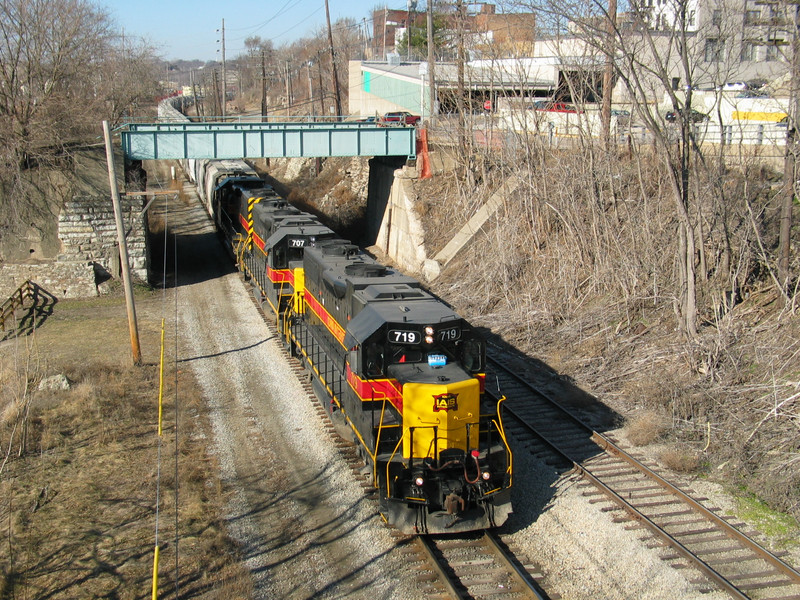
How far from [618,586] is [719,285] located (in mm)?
10933

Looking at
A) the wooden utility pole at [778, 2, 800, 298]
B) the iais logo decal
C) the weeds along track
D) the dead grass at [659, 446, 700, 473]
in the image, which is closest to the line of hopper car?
the iais logo decal

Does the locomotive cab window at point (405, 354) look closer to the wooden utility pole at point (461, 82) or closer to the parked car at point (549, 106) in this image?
the parked car at point (549, 106)

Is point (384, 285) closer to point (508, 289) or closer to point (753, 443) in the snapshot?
point (753, 443)

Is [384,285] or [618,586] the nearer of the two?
[618,586]

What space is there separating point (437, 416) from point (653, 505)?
4.12 metres

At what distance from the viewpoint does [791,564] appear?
959 centimetres

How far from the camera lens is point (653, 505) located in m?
11.1

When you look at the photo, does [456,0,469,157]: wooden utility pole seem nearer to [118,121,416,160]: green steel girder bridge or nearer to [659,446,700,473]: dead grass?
[118,121,416,160]: green steel girder bridge

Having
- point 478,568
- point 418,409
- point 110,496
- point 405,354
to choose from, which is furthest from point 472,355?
point 110,496

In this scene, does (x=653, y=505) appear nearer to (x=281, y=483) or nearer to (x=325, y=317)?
(x=281, y=483)

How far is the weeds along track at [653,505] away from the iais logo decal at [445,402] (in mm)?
3403

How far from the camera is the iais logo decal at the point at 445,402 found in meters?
9.66

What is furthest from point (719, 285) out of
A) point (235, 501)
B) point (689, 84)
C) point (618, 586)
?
point (235, 501)

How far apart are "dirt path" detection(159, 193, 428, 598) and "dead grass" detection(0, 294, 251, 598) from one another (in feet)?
1.33
